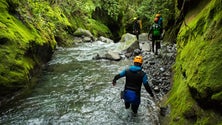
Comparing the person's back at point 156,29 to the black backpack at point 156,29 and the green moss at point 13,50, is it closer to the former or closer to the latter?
the black backpack at point 156,29

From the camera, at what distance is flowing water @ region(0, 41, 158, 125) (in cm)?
819

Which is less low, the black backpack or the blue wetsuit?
the black backpack

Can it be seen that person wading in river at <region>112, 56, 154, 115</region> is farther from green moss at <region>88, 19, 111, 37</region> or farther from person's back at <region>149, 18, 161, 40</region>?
green moss at <region>88, 19, 111, 37</region>

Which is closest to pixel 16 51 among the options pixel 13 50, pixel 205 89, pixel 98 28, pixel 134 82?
pixel 13 50

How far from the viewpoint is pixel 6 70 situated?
374 inches

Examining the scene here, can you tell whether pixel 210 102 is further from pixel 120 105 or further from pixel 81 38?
pixel 81 38

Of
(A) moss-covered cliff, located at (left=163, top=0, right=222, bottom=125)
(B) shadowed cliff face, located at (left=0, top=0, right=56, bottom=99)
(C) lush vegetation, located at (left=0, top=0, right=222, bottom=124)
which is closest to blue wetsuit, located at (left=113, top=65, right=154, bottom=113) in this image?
(C) lush vegetation, located at (left=0, top=0, right=222, bottom=124)

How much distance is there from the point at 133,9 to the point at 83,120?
1324 inches

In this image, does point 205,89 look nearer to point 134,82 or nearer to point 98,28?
point 134,82

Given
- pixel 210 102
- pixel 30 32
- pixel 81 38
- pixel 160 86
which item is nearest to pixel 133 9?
pixel 81 38

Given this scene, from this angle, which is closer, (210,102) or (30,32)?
(210,102)

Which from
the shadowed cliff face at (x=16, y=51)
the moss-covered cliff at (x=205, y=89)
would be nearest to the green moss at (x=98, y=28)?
the shadowed cliff face at (x=16, y=51)

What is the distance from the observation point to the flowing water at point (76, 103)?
26.9ft

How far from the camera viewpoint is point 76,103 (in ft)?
31.3
